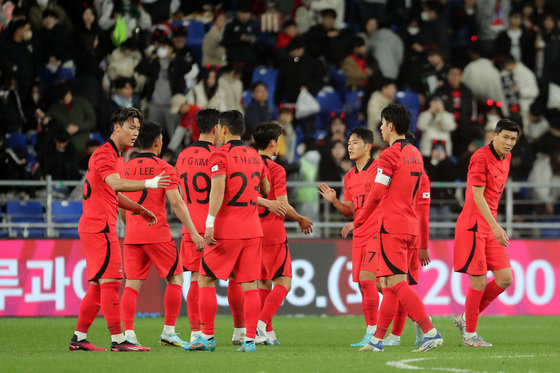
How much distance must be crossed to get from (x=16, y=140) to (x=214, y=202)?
9.98m

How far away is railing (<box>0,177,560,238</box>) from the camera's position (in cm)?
1723

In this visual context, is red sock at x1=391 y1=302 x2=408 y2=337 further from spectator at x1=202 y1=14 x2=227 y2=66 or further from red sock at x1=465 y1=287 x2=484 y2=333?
spectator at x1=202 y1=14 x2=227 y2=66

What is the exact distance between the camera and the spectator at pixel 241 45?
21.8 meters

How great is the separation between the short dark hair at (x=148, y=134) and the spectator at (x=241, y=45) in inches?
398

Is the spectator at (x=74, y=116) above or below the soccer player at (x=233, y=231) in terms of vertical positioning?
above

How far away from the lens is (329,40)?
74.1 feet

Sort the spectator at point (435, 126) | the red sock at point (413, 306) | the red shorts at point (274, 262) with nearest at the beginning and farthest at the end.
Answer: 1. the red sock at point (413, 306)
2. the red shorts at point (274, 262)
3. the spectator at point (435, 126)

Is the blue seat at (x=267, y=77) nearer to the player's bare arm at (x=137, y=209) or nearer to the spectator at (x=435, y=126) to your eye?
the spectator at (x=435, y=126)

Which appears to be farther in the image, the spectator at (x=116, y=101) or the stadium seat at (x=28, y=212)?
the spectator at (x=116, y=101)

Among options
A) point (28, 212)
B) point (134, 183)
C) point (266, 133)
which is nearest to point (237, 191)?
point (134, 183)

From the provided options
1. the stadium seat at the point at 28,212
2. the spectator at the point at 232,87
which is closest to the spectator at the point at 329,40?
the spectator at the point at 232,87

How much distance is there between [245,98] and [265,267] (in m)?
9.49

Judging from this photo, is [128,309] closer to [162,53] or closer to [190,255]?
[190,255]

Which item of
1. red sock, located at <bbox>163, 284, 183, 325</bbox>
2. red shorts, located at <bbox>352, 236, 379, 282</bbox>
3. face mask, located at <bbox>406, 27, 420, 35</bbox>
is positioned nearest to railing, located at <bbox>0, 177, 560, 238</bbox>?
face mask, located at <bbox>406, 27, 420, 35</bbox>
